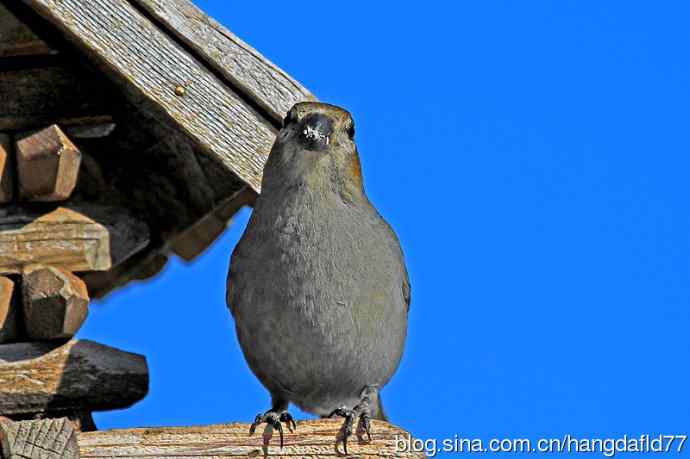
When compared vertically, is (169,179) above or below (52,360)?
above

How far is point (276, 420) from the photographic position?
4.29 metres

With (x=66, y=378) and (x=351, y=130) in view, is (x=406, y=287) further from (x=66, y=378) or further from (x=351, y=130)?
(x=66, y=378)

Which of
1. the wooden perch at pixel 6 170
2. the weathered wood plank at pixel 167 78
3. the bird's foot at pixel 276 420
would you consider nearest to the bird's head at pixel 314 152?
the weathered wood plank at pixel 167 78

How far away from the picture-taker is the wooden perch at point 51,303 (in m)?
4.96

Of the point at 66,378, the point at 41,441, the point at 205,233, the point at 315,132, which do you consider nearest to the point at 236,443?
the point at 41,441

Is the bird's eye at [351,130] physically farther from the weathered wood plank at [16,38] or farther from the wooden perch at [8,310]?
the wooden perch at [8,310]

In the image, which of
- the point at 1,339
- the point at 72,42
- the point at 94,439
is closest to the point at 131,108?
the point at 72,42

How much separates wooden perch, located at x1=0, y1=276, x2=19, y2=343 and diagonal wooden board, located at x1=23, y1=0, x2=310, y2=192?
0.77 metres

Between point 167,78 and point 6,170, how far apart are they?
676 millimetres

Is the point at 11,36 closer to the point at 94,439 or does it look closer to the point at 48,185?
the point at 48,185

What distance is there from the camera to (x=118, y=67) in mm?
4848

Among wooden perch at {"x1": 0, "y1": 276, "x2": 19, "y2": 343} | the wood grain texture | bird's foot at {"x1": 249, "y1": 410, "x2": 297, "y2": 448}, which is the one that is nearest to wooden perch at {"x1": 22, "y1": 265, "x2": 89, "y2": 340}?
wooden perch at {"x1": 0, "y1": 276, "x2": 19, "y2": 343}

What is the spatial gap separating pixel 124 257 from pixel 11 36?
888mm

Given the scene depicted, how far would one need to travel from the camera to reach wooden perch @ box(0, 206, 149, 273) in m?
5.08
